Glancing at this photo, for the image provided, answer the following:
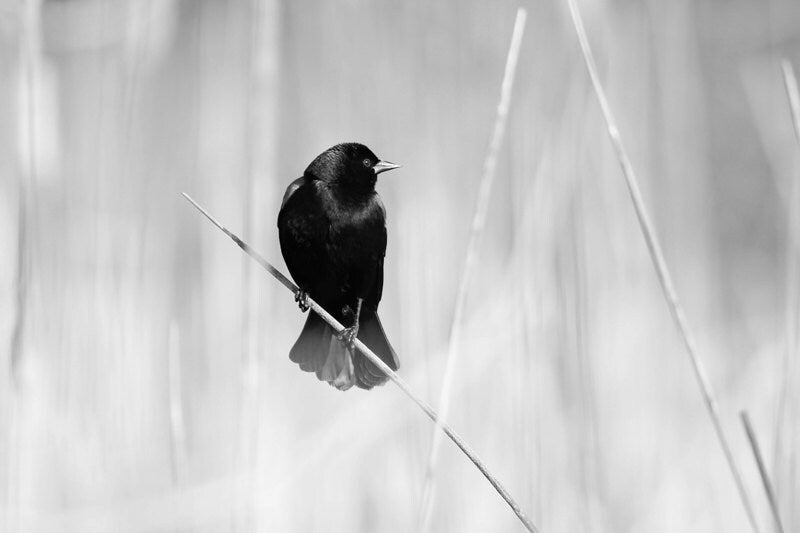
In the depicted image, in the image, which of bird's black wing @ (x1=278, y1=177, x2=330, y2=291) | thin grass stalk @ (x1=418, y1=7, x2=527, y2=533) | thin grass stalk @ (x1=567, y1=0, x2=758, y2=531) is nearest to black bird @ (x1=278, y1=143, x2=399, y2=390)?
bird's black wing @ (x1=278, y1=177, x2=330, y2=291)

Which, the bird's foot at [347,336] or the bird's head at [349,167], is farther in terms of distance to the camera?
the bird's head at [349,167]

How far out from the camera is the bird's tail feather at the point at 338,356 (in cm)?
133

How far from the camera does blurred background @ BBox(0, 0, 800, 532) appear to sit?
52.6 inches

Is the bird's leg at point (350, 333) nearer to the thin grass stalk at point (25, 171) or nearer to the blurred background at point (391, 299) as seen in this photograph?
the blurred background at point (391, 299)

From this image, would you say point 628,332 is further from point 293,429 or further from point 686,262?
point 293,429

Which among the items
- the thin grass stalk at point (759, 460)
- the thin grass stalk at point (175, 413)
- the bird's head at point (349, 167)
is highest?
the bird's head at point (349, 167)

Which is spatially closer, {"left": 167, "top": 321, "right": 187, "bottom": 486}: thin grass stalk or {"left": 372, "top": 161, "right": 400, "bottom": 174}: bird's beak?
{"left": 167, "top": 321, "right": 187, "bottom": 486}: thin grass stalk

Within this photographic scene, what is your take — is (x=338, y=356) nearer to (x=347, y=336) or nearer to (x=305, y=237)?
(x=347, y=336)

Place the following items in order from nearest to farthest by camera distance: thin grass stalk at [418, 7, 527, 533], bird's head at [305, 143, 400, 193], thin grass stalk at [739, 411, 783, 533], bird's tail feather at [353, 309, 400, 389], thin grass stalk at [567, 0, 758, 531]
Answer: thin grass stalk at [739, 411, 783, 533]
thin grass stalk at [567, 0, 758, 531]
thin grass stalk at [418, 7, 527, 533]
bird's tail feather at [353, 309, 400, 389]
bird's head at [305, 143, 400, 193]

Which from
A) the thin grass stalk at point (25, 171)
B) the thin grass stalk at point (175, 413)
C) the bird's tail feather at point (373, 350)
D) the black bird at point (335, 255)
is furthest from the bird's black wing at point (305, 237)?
the thin grass stalk at point (25, 171)

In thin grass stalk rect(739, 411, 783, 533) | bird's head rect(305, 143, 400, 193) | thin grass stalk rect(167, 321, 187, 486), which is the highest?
bird's head rect(305, 143, 400, 193)

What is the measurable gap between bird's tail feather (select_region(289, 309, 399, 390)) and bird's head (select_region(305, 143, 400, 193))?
0.76 ft

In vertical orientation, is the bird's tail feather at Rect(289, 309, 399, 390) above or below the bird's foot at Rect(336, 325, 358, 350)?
below

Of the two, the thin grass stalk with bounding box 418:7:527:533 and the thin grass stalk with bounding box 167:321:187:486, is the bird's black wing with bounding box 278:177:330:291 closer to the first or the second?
the thin grass stalk with bounding box 167:321:187:486
